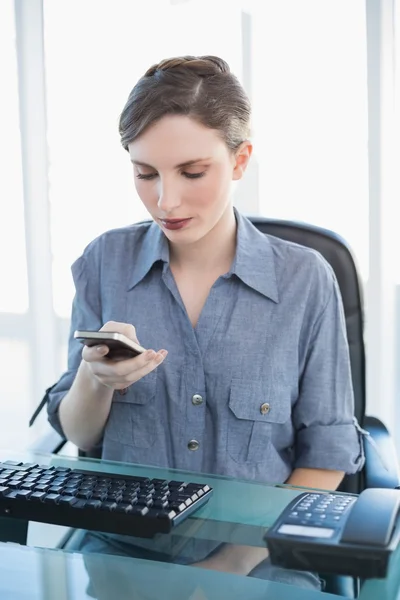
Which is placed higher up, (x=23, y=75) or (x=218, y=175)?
(x=23, y=75)

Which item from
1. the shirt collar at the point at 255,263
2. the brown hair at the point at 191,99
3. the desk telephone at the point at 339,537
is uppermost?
the brown hair at the point at 191,99

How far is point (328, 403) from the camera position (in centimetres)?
138

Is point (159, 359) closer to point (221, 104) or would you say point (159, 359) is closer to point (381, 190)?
point (221, 104)

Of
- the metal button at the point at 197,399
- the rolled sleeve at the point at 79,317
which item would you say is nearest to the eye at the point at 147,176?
the rolled sleeve at the point at 79,317

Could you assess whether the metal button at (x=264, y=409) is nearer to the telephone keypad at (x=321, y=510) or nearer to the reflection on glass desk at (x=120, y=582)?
the telephone keypad at (x=321, y=510)

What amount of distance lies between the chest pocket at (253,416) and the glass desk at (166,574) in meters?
0.32

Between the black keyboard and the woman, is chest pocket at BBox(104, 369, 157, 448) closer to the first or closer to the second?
the woman

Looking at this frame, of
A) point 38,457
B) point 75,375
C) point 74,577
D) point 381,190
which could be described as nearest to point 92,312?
point 75,375

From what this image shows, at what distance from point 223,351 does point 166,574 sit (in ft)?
1.89

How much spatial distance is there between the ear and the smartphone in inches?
14.7

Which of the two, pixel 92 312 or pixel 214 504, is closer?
pixel 214 504

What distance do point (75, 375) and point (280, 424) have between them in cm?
38

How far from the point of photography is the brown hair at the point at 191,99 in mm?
1244

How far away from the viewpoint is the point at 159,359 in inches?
45.7
